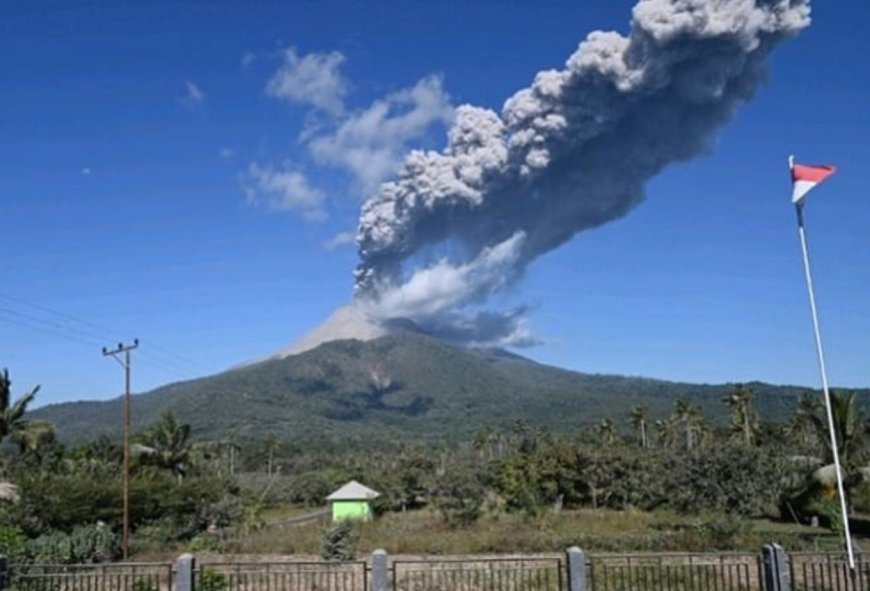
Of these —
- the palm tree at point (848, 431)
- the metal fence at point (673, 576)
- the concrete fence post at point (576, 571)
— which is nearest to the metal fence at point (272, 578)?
the concrete fence post at point (576, 571)

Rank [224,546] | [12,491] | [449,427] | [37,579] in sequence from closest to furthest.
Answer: [37,579] < [224,546] < [12,491] < [449,427]

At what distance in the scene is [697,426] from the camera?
69812 millimetres

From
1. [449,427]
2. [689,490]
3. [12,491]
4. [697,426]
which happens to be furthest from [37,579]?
[449,427]

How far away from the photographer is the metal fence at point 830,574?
43.3 feet

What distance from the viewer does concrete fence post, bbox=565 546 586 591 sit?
12625 millimetres

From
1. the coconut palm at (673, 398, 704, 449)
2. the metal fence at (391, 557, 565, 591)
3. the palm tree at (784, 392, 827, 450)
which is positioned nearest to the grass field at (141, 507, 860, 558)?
the palm tree at (784, 392, 827, 450)

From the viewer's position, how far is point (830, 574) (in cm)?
1356

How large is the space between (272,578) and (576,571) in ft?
24.7

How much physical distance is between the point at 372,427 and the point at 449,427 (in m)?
14.6

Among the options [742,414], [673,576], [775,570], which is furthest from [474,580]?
[742,414]

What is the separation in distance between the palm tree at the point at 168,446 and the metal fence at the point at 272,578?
1175 inches

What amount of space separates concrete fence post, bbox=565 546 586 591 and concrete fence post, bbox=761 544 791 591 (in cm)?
248

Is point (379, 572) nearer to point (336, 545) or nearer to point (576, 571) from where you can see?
point (576, 571)

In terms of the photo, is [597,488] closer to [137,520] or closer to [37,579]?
[137,520]
